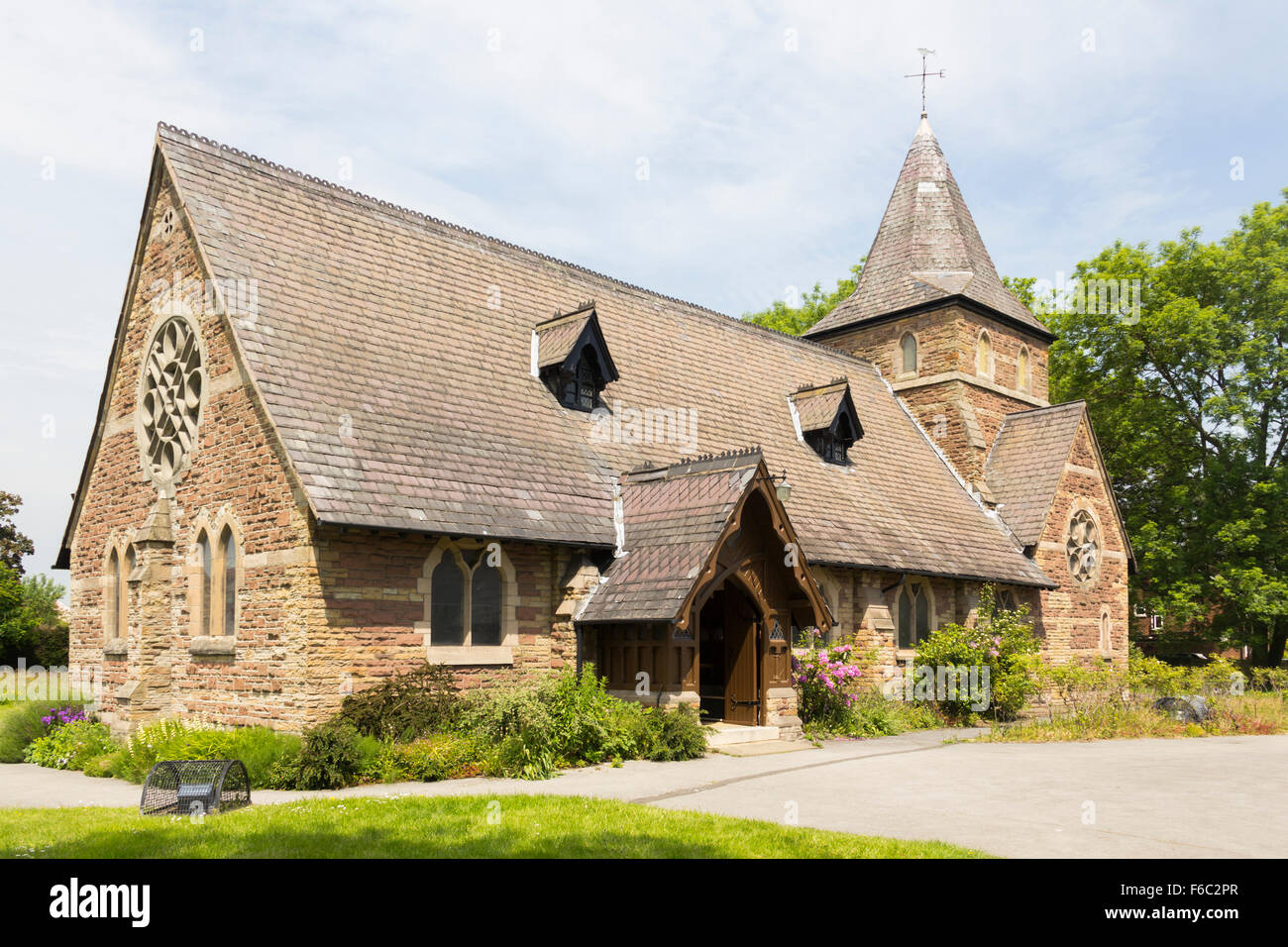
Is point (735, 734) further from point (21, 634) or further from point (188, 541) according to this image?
point (21, 634)

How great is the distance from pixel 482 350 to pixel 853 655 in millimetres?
9211

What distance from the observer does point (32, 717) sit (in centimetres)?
1828

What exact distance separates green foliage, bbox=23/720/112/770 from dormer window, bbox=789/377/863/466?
1556cm

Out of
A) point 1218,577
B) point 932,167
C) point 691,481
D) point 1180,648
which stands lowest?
point 1180,648

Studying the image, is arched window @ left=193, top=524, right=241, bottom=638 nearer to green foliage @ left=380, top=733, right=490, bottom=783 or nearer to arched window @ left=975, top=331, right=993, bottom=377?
green foliage @ left=380, top=733, right=490, bottom=783

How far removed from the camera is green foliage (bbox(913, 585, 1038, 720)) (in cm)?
2150

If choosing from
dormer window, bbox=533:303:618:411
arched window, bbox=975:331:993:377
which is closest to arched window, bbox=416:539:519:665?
dormer window, bbox=533:303:618:411

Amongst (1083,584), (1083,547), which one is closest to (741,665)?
(1083,584)

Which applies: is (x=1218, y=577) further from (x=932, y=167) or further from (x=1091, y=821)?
(x=1091, y=821)

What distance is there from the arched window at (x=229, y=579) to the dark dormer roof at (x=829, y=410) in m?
13.5

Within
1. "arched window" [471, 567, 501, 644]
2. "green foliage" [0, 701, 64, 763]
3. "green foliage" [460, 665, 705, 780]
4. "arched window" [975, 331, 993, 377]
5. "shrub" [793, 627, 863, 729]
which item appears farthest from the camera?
"arched window" [975, 331, 993, 377]

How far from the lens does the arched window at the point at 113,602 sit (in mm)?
18844
